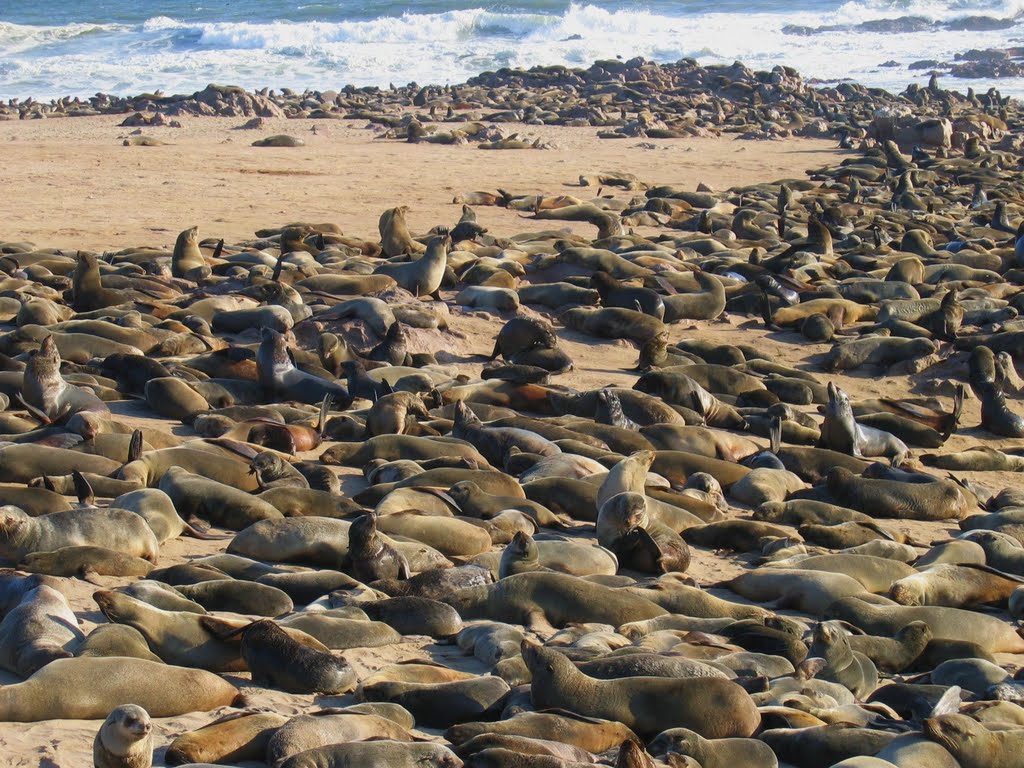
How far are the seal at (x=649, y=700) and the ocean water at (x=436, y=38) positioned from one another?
27.2 meters

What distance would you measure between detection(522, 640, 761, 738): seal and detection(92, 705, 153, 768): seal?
103 cm

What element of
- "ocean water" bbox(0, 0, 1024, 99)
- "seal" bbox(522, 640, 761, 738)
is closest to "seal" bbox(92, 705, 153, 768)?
"seal" bbox(522, 640, 761, 738)

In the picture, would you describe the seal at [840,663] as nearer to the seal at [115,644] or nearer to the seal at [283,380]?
the seal at [115,644]

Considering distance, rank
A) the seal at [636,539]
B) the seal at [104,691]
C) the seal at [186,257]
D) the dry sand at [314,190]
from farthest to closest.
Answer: the seal at [186,257]
the seal at [636,539]
the dry sand at [314,190]
the seal at [104,691]

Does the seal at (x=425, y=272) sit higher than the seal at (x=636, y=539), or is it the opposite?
the seal at (x=425, y=272)

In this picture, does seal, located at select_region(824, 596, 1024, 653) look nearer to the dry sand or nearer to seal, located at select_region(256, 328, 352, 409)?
the dry sand

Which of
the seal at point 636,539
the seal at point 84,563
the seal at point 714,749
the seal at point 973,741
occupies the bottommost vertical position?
the seal at point 636,539

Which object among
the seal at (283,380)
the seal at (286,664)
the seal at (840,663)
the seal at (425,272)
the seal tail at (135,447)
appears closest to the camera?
the seal at (286,664)

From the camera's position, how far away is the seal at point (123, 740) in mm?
2559

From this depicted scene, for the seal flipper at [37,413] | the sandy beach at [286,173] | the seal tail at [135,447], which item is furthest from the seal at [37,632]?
the sandy beach at [286,173]

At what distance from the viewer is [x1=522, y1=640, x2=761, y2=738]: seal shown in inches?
124

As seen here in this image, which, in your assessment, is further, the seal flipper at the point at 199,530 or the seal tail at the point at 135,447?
the seal tail at the point at 135,447

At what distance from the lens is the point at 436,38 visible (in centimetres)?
3925

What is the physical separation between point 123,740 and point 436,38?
3852 cm
